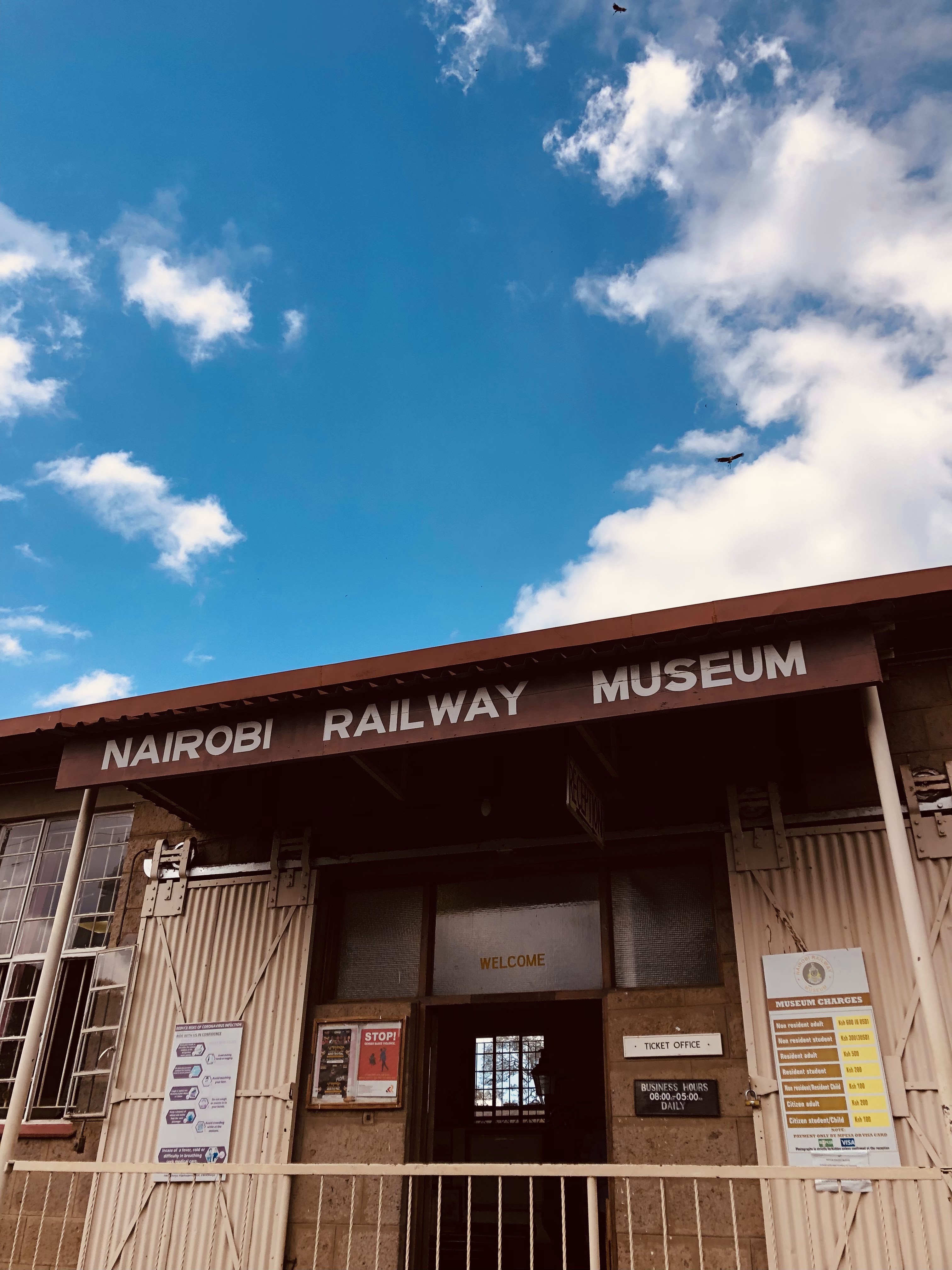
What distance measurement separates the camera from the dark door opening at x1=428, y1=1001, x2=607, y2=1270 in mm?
10750

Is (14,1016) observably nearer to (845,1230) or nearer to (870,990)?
(845,1230)

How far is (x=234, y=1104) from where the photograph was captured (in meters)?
7.53

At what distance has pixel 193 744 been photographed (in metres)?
6.73

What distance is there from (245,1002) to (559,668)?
4.13 m

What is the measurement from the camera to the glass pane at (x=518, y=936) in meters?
7.44

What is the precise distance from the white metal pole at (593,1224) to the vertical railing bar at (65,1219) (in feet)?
13.3

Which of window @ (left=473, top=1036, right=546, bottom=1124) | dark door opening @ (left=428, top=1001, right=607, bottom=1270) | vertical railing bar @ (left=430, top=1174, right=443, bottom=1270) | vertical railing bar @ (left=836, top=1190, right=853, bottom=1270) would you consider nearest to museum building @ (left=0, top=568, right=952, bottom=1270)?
vertical railing bar @ (left=836, top=1190, right=853, bottom=1270)

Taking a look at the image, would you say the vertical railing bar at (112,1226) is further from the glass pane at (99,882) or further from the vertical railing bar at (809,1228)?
the vertical railing bar at (809,1228)

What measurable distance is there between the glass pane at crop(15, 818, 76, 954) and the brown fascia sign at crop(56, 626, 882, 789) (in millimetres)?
Result: 2684

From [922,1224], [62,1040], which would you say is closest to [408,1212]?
[922,1224]

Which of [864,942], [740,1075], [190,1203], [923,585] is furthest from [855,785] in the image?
[190,1203]

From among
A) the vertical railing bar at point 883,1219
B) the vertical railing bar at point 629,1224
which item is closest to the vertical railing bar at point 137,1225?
the vertical railing bar at point 629,1224

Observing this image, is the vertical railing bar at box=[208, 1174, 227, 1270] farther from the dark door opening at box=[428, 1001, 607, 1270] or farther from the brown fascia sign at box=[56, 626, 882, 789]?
the dark door opening at box=[428, 1001, 607, 1270]

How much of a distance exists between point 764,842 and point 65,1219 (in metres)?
5.67
